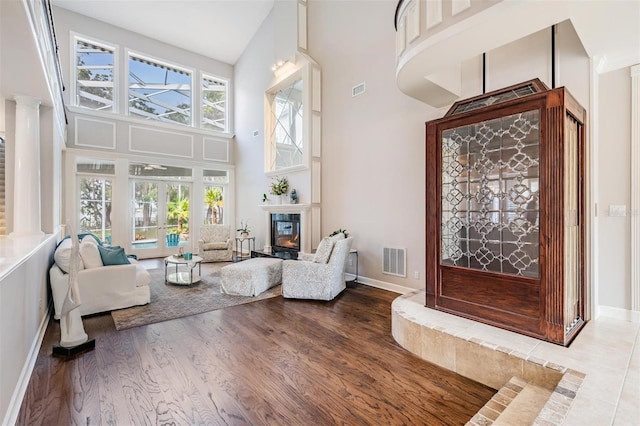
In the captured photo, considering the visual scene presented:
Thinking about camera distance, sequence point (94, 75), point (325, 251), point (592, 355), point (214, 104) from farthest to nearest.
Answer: point (214, 104)
point (94, 75)
point (325, 251)
point (592, 355)

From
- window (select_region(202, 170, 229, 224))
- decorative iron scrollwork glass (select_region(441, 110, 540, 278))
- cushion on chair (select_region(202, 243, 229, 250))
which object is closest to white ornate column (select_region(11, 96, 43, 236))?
cushion on chair (select_region(202, 243, 229, 250))

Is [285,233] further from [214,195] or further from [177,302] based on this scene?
[214,195]

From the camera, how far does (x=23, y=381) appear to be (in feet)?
6.99

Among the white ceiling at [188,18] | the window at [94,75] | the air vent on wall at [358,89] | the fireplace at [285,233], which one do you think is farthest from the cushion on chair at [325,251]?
the window at [94,75]

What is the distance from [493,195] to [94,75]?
8.61 metres

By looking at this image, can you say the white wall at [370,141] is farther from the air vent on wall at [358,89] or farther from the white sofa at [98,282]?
the white sofa at [98,282]

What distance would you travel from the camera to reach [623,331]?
2.49 m

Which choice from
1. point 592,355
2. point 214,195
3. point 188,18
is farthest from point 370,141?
point 188,18

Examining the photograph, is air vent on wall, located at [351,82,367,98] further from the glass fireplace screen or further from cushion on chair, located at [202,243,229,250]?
cushion on chair, located at [202,243,229,250]

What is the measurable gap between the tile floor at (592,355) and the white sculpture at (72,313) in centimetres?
292

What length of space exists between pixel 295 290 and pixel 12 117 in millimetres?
4048

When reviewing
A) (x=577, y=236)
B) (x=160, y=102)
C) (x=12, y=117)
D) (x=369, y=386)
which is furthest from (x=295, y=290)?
(x=160, y=102)

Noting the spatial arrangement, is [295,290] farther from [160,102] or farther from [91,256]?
[160,102]

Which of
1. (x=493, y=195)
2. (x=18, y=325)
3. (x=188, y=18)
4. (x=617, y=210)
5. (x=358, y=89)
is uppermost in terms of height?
(x=188, y=18)
